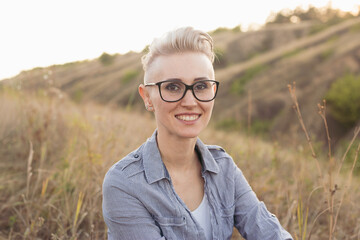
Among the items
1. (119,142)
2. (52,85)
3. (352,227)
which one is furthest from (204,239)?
(52,85)

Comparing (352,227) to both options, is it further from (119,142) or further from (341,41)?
(341,41)

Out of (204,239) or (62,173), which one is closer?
(204,239)

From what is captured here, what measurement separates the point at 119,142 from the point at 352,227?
2.68 metres

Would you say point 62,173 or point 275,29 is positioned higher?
point 275,29

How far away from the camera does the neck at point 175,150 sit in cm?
179

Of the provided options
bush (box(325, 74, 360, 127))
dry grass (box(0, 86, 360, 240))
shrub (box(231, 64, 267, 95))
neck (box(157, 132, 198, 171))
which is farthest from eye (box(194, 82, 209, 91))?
shrub (box(231, 64, 267, 95))

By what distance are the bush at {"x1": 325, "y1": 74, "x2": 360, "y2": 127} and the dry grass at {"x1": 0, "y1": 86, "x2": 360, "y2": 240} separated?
1253 cm

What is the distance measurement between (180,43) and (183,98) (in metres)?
A: 0.29

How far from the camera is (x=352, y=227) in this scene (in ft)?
9.71

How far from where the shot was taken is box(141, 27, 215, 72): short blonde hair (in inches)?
65.4

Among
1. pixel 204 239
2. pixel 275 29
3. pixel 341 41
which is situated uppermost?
pixel 275 29

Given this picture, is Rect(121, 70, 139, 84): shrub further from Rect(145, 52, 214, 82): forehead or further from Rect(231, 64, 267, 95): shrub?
Rect(145, 52, 214, 82): forehead

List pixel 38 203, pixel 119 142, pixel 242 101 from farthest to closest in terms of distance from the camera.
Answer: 1. pixel 242 101
2. pixel 119 142
3. pixel 38 203

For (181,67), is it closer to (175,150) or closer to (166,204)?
(175,150)
